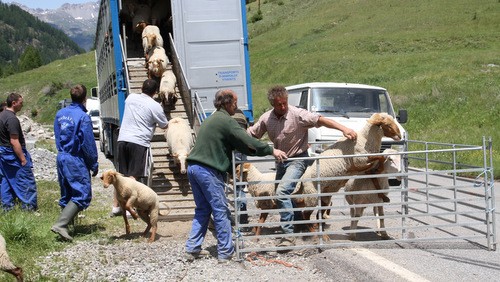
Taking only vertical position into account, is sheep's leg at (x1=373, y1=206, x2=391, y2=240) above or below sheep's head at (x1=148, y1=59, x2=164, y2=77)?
below

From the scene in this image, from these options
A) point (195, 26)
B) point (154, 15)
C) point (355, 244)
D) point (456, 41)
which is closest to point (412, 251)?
point (355, 244)

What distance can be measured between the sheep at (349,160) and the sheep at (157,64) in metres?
6.54

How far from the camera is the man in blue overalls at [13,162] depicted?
10.6 meters

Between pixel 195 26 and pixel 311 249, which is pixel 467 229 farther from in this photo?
pixel 195 26

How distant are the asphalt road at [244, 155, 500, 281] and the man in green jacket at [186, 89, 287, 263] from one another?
45.6 inches

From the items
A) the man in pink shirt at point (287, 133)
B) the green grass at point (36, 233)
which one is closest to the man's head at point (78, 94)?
the green grass at point (36, 233)

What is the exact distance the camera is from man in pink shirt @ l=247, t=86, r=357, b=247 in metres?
8.31

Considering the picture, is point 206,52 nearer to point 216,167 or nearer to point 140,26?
point 140,26

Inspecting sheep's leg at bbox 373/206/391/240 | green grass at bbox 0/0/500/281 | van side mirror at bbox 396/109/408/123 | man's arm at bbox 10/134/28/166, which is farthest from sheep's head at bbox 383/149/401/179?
van side mirror at bbox 396/109/408/123

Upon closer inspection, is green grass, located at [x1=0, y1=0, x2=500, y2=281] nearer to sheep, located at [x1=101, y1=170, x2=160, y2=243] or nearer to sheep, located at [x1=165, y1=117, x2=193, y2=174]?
sheep, located at [x1=101, y1=170, x2=160, y2=243]

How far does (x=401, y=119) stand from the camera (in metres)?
15.2

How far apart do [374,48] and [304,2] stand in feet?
118

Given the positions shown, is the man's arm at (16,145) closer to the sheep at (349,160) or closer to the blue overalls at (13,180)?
the blue overalls at (13,180)

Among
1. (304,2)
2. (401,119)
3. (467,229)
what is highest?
(304,2)
